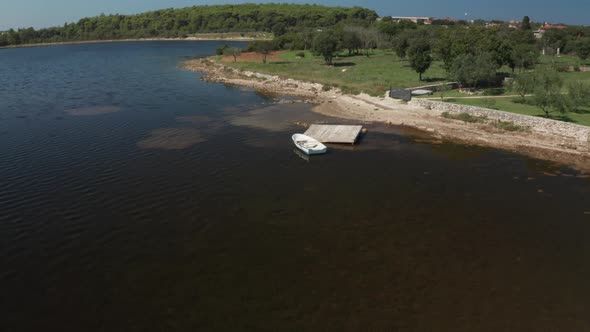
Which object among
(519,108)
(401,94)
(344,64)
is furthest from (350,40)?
(519,108)

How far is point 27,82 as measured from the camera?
88.6 m

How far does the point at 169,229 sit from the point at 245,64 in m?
83.5

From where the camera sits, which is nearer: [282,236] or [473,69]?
[282,236]

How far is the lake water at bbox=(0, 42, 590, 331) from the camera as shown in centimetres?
1936

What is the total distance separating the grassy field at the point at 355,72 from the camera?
224ft

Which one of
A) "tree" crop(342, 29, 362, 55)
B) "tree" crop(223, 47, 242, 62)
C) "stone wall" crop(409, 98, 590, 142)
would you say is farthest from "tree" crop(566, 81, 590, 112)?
"tree" crop(223, 47, 242, 62)

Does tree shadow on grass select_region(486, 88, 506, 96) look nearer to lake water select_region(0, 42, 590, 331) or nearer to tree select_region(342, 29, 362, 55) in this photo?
lake water select_region(0, 42, 590, 331)

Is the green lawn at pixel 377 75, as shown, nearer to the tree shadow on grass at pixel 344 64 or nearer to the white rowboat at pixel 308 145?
the tree shadow on grass at pixel 344 64

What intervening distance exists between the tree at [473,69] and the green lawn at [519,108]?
441cm

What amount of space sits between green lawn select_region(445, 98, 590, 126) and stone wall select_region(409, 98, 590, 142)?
263cm

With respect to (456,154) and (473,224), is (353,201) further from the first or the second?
(456,154)

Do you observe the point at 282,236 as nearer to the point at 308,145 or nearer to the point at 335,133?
the point at 308,145

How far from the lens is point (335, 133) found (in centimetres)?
4509

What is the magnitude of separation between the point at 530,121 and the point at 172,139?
38.6 m
